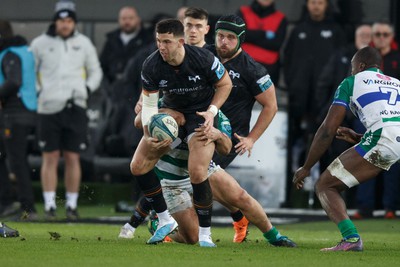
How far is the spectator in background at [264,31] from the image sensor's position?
18859 millimetres

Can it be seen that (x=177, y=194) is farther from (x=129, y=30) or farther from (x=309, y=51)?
(x=129, y=30)

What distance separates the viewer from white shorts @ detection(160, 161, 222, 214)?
1249 centimetres

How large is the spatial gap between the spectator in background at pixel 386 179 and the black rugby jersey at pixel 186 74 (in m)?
6.55

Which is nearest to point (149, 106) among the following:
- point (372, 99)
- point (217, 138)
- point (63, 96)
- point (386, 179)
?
point (217, 138)

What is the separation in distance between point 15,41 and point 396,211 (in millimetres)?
6170

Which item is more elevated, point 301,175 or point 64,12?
point 64,12

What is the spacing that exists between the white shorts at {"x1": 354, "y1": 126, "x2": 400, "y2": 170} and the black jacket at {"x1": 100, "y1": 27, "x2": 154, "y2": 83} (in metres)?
8.07

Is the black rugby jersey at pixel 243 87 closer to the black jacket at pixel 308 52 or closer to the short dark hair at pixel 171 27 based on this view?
the short dark hair at pixel 171 27

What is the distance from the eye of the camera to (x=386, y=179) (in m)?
18.3

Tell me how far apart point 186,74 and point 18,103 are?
21.6 feet

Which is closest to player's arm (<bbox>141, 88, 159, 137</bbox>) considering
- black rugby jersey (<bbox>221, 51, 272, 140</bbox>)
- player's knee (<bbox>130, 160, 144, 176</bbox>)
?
player's knee (<bbox>130, 160, 144, 176</bbox>)

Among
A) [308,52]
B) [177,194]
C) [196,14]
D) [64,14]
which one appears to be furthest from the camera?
[308,52]

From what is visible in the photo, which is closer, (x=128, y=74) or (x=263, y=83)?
(x=263, y=83)

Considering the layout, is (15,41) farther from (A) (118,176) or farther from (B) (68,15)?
(A) (118,176)
